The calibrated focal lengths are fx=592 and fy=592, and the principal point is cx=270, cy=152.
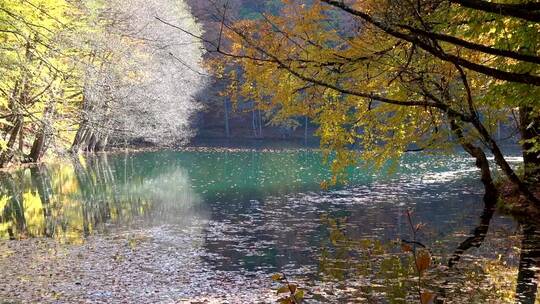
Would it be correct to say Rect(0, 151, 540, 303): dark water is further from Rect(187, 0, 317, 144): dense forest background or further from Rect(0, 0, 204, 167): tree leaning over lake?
Rect(187, 0, 317, 144): dense forest background

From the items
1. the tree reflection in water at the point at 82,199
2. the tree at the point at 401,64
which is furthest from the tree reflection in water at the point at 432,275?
the tree reflection in water at the point at 82,199

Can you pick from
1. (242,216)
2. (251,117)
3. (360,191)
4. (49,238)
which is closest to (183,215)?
(242,216)

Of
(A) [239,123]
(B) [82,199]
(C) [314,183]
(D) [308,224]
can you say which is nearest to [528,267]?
(D) [308,224]

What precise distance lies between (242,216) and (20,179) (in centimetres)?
1219

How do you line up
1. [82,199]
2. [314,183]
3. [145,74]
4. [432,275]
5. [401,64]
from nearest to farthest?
[401,64]
[432,275]
[82,199]
[314,183]
[145,74]

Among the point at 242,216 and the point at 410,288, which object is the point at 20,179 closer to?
the point at 242,216

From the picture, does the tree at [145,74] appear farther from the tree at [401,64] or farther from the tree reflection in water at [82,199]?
the tree at [401,64]

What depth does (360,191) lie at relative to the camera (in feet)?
71.1

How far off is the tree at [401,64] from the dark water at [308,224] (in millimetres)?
1963

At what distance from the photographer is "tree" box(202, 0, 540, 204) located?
11.6 ft

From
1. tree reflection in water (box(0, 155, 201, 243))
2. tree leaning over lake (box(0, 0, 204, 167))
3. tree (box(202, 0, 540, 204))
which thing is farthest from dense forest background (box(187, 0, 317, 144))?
tree (box(202, 0, 540, 204))

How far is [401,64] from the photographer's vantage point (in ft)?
16.7

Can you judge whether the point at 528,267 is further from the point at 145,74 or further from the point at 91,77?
the point at 145,74

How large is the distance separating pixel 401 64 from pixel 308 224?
1010 cm
